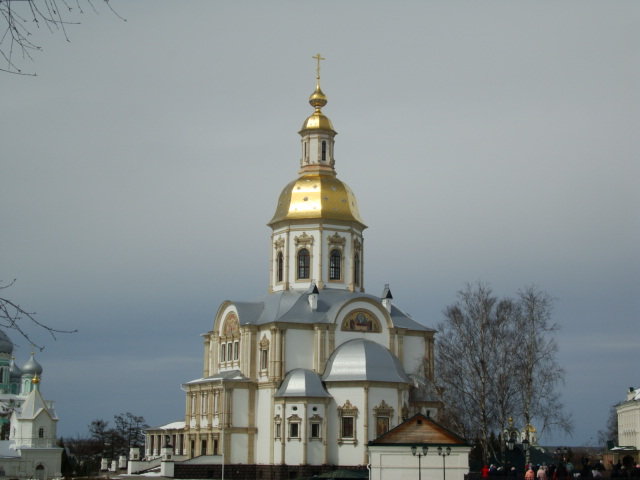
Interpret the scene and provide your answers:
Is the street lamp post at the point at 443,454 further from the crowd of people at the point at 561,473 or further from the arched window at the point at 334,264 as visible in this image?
the arched window at the point at 334,264

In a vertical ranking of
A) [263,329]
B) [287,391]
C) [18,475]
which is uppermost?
[263,329]

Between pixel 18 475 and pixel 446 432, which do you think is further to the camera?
pixel 18 475

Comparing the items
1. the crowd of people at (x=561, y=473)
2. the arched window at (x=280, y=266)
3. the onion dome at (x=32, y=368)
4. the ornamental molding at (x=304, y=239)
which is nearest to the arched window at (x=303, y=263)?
the ornamental molding at (x=304, y=239)

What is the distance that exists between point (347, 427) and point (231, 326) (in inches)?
380

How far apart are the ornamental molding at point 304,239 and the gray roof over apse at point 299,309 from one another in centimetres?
260

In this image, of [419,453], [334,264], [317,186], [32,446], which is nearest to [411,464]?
[419,453]

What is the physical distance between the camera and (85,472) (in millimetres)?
59375

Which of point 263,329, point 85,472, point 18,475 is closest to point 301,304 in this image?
point 263,329

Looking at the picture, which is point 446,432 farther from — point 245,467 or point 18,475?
point 18,475

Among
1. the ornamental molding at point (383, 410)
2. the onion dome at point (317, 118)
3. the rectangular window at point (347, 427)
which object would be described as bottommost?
the rectangular window at point (347, 427)

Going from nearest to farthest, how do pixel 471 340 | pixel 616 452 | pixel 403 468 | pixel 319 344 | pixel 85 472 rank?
pixel 403 468
pixel 471 340
pixel 319 344
pixel 85 472
pixel 616 452

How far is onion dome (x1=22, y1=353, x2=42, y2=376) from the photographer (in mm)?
103062

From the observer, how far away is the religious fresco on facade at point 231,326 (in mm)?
54844

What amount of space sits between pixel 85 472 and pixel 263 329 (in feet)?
49.6
